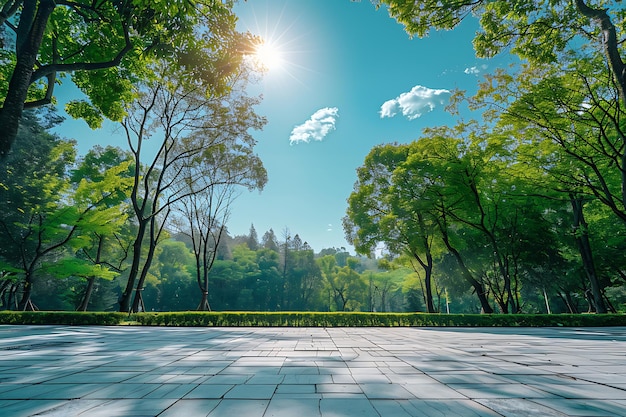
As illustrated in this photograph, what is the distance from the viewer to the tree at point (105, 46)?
4.62 meters

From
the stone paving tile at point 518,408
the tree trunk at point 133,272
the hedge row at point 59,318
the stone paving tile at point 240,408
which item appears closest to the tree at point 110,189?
the tree trunk at point 133,272

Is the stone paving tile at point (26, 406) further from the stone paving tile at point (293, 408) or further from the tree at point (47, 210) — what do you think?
the tree at point (47, 210)

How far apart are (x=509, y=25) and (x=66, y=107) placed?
13.3 metres

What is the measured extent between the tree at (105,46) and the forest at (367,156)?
0.04 meters

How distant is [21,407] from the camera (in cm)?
215

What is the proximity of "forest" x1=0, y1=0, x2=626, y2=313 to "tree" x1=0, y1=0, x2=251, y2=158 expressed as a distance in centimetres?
4

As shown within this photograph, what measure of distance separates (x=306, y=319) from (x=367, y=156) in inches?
557

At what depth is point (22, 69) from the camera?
4.47 m

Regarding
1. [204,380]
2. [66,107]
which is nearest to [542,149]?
[204,380]

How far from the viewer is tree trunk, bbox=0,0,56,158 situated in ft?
13.8

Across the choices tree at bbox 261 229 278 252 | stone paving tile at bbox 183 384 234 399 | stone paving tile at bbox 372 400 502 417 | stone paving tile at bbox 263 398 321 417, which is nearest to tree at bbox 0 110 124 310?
stone paving tile at bbox 183 384 234 399

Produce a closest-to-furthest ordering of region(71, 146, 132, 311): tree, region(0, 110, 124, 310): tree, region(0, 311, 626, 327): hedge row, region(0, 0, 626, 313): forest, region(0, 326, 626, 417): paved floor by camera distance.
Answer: region(0, 326, 626, 417): paved floor → region(0, 0, 626, 313): forest → region(0, 311, 626, 327): hedge row → region(0, 110, 124, 310): tree → region(71, 146, 132, 311): tree

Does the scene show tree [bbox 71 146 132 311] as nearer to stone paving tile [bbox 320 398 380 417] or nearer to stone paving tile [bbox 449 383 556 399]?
stone paving tile [bbox 320 398 380 417]

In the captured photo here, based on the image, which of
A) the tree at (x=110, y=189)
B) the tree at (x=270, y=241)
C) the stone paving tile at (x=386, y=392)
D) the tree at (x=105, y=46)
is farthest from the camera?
the tree at (x=270, y=241)
